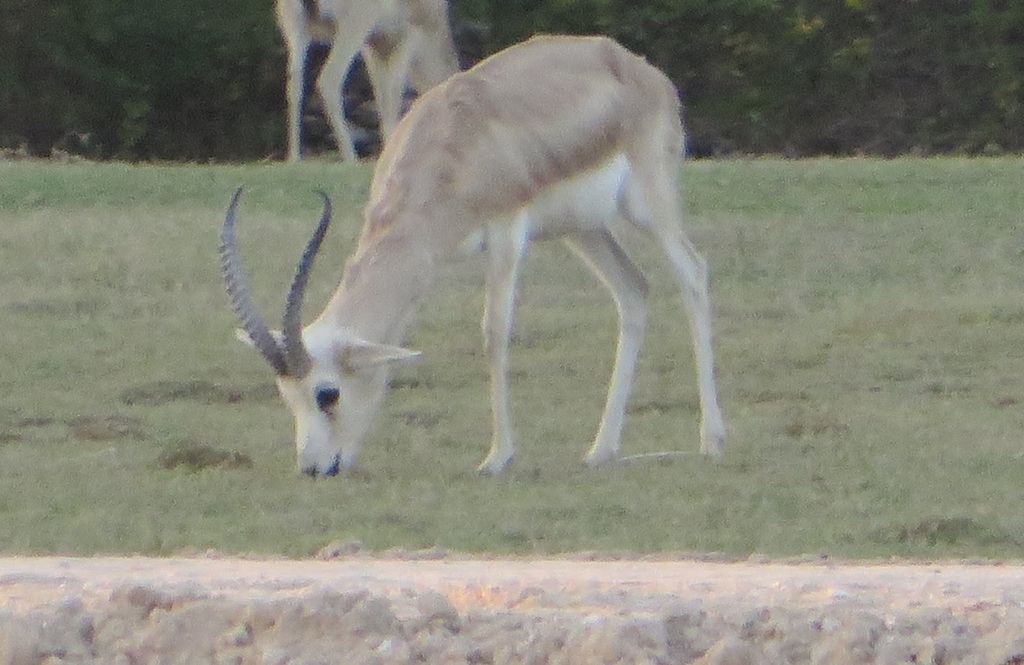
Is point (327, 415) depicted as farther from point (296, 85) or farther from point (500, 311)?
point (296, 85)

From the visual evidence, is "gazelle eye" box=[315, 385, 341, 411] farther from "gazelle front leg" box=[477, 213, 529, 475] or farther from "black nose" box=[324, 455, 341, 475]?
"gazelle front leg" box=[477, 213, 529, 475]

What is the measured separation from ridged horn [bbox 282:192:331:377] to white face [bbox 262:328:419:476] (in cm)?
6

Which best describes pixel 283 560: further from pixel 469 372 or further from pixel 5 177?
pixel 5 177

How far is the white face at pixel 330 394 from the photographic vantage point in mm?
8766

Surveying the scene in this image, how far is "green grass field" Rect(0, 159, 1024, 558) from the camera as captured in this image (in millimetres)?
8117

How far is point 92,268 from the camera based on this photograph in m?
13.5

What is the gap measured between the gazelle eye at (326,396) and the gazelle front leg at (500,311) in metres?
0.73

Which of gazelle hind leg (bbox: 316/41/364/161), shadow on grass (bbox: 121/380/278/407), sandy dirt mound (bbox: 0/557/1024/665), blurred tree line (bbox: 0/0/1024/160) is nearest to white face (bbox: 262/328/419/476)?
shadow on grass (bbox: 121/380/278/407)

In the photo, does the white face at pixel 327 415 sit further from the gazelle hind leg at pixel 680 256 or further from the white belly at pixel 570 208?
the gazelle hind leg at pixel 680 256

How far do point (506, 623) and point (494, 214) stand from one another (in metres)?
3.81

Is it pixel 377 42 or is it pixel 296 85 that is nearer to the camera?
pixel 296 85

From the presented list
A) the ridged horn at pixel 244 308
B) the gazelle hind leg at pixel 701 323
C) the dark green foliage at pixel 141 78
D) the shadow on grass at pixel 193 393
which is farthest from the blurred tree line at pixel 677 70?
the ridged horn at pixel 244 308

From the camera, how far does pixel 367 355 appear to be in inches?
346

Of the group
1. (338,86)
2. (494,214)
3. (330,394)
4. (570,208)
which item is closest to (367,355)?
(330,394)
